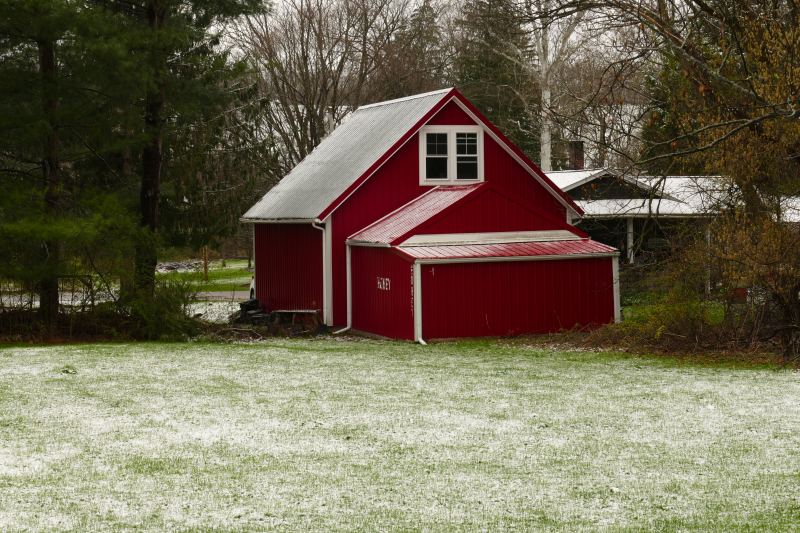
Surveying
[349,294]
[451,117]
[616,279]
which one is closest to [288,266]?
[349,294]

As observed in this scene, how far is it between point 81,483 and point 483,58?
4074cm

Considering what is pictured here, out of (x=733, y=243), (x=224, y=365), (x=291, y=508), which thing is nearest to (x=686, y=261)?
(x=733, y=243)

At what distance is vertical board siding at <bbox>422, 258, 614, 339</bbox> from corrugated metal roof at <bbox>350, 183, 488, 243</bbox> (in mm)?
1810

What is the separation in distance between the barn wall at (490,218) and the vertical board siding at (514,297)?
1465mm

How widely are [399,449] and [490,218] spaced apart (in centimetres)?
1362

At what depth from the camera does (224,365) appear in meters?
15.8

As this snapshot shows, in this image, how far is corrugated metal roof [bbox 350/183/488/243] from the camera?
2170 cm

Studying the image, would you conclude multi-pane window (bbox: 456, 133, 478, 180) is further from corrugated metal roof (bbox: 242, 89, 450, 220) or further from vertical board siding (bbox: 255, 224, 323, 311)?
vertical board siding (bbox: 255, 224, 323, 311)

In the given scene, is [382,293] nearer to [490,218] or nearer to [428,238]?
[428,238]

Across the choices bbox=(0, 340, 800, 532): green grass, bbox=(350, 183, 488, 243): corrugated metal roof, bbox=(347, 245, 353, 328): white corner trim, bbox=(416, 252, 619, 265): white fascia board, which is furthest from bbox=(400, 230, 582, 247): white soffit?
bbox=(0, 340, 800, 532): green grass

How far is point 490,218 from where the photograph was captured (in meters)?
22.1

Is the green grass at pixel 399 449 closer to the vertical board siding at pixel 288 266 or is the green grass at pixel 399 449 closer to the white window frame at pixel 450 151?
the vertical board siding at pixel 288 266

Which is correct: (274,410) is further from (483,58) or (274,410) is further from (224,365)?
(483,58)

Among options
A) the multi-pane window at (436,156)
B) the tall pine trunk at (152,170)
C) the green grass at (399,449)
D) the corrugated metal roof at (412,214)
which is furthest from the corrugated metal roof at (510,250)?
the tall pine trunk at (152,170)
